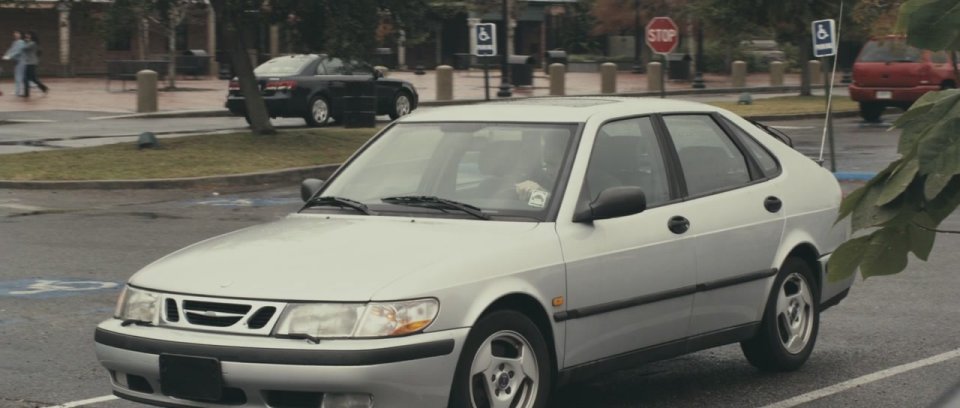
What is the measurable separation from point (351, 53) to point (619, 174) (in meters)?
16.3

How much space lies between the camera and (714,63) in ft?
209

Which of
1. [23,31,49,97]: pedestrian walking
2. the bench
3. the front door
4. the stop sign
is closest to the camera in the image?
the front door

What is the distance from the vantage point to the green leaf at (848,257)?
4528 mm

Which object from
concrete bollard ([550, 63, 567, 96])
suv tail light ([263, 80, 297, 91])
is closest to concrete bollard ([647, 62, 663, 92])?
concrete bollard ([550, 63, 567, 96])

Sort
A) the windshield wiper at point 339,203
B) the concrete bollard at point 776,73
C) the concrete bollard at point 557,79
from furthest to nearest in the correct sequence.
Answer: the concrete bollard at point 776,73 < the concrete bollard at point 557,79 < the windshield wiper at point 339,203

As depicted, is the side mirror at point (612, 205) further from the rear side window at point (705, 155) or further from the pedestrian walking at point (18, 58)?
the pedestrian walking at point (18, 58)

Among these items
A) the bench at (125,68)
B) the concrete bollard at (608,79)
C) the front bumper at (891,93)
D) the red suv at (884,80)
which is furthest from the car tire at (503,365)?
the concrete bollard at (608,79)

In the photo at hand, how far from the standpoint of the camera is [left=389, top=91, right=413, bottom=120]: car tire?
1296 inches

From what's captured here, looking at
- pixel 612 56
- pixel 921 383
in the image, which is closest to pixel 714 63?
pixel 612 56

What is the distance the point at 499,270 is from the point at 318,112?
967 inches

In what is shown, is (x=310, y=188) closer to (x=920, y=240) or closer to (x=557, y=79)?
(x=920, y=240)

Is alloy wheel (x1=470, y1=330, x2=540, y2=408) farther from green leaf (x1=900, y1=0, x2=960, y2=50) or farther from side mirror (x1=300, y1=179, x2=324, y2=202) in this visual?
green leaf (x1=900, y1=0, x2=960, y2=50)

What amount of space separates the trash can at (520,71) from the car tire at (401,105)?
1423 centimetres

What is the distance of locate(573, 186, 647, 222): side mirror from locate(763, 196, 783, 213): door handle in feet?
4.22
